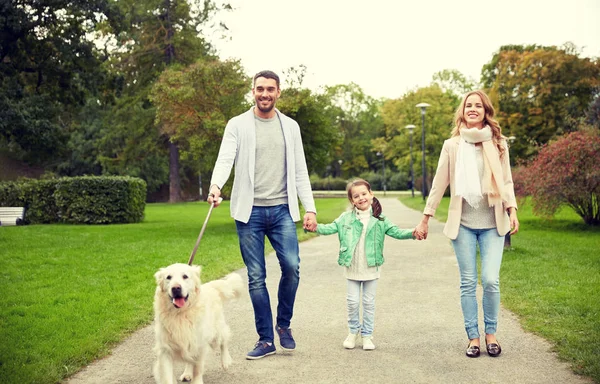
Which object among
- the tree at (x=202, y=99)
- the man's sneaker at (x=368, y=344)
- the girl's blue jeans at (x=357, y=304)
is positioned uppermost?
the tree at (x=202, y=99)

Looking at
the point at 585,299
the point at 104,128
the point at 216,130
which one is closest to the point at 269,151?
the point at 585,299

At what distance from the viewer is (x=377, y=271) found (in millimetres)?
5391

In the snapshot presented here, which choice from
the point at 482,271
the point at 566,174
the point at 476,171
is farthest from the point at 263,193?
the point at 566,174

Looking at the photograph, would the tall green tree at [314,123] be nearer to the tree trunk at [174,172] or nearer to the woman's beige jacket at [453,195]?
the woman's beige jacket at [453,195]

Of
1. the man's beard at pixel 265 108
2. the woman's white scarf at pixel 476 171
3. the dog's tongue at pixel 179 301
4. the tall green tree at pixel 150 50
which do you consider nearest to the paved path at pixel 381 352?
the dog's tongue at pixel 179 301

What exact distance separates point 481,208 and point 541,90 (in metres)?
44.9

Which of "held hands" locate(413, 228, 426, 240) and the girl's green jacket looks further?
the girl's green jacket

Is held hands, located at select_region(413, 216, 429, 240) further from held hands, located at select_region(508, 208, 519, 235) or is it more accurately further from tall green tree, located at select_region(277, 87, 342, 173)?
tall green tree, located at select_region(277, 87, 342, 173)

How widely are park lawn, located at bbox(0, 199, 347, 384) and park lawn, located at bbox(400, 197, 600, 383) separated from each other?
4229 millimetres

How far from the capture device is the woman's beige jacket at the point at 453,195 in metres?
5.02

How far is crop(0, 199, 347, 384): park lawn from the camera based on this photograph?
16.9ft

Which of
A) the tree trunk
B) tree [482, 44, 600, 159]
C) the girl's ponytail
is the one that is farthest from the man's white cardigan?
tree [482, 44, 600, 159]

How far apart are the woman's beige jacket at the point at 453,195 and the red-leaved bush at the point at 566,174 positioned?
11340 millimetres

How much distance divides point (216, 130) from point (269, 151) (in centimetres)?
1321
